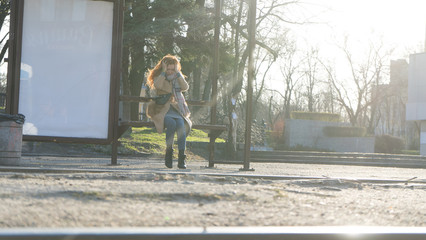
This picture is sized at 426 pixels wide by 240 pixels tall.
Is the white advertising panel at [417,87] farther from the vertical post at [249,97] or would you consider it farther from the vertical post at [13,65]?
the vertical post at [13,65]

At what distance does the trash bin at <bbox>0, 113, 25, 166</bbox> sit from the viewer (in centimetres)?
812

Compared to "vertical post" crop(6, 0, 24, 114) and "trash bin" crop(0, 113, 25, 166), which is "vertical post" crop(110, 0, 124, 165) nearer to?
"vertical post" crop(6, 0, 24, 114)

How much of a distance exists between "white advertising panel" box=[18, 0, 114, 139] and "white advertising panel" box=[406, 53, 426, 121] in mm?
46409

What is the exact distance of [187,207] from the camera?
445cm

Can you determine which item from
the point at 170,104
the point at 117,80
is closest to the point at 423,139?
the point at 170,104

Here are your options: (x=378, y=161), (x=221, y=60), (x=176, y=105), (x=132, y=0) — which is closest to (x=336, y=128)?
(x=378, y=161)

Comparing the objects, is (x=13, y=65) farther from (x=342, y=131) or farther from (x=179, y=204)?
(x=342, y=131)

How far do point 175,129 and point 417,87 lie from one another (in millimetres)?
47010

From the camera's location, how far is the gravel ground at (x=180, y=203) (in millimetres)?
3795

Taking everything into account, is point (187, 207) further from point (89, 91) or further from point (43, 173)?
point (89, 91)

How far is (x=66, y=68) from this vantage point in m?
9.26

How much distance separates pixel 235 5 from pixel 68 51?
14.9 m

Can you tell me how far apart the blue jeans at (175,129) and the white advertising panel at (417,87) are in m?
46.1

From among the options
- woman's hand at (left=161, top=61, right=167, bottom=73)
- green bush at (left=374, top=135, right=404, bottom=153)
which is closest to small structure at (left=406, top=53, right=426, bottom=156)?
green bush at (left=374, top=135, right=404, bottom=153)
